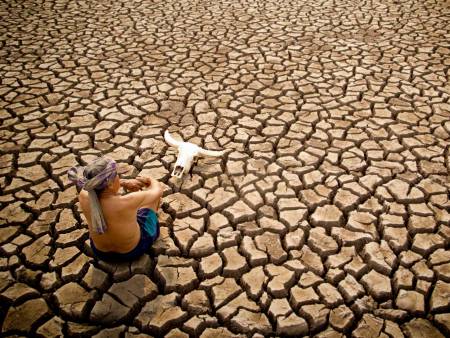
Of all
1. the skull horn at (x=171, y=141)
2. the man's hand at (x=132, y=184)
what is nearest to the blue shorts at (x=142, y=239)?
the man's hand at (x=132, y=184)

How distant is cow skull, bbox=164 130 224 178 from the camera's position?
2.94 m

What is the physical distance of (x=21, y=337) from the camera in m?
1.93

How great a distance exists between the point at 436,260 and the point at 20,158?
3.42 metres

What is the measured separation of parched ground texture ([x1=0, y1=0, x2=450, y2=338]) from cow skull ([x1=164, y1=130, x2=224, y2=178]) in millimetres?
104

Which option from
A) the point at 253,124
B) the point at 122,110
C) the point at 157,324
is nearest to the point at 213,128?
the point at 253,124

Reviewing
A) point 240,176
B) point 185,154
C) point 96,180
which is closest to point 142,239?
point 96,180

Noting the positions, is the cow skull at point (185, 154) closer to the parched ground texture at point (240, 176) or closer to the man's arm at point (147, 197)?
the parched ground texture at point (240, 176)

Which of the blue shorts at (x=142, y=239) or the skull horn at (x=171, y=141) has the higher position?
the skull horn at (x=171, y=141)

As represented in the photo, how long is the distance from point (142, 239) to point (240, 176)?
3.59 feet

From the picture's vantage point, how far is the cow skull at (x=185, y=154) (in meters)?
2.94

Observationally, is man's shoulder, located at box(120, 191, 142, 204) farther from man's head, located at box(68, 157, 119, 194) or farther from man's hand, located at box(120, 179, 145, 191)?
man's hand, located at box(120, 179, 145, 191)

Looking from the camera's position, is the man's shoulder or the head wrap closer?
the head wrap

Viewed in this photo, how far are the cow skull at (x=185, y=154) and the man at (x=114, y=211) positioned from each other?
2.02ft

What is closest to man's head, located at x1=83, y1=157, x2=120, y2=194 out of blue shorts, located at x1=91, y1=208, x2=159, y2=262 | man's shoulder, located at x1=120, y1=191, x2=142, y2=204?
man's shoulder, located at x1=120, y1=191, x2=142, y2=204
